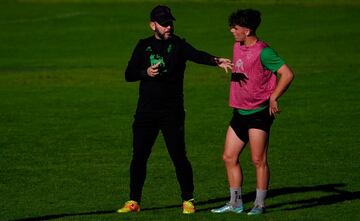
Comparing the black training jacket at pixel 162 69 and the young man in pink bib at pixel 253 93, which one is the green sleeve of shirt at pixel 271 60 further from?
the black training jacket at pixel 162 69

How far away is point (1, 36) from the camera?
151 feet

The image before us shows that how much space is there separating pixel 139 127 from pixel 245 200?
6.14 ft

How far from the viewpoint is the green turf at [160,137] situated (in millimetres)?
13828

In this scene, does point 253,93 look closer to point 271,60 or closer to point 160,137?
point 271,60

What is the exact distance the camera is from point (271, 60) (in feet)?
39.9

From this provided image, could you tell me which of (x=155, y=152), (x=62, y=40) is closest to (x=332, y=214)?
(x=155, y=152)

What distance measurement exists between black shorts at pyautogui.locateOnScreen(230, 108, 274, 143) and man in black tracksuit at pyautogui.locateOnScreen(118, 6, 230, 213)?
602mm

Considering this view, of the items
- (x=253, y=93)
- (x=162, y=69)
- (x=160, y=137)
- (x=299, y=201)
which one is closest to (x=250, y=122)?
(x=253, y=93)

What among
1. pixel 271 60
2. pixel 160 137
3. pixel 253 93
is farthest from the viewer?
pixel 160 137

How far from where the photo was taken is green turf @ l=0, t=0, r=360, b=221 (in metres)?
13.8

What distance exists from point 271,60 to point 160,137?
832 centimetres

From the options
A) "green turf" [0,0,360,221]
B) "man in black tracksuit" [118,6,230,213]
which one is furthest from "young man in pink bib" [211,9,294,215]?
"green turf" [0,0,360,221]

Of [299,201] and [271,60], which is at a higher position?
[271,60]

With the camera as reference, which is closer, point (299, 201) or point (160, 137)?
point (299, 201)
